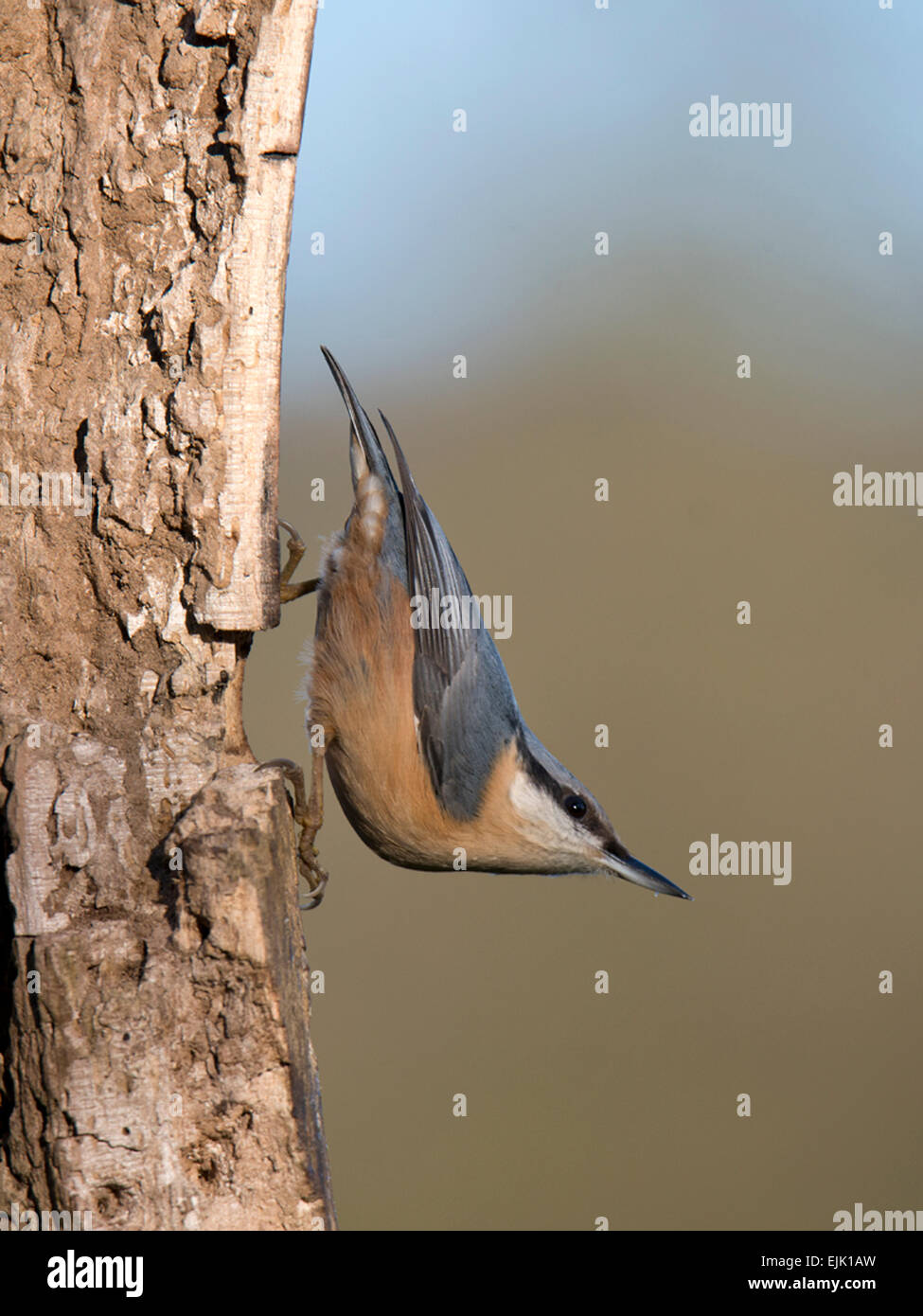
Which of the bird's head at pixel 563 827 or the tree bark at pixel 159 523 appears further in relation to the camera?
the bird's head at pixel 563 827

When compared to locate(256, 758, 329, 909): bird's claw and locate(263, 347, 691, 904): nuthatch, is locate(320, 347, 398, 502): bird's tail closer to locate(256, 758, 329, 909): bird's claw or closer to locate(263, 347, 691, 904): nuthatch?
locate(263, 347, 691, 904): nuthatch

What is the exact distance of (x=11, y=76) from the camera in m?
2.16

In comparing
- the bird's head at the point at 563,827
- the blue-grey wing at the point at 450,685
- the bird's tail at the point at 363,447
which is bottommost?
the bird's head at the point at 563,827

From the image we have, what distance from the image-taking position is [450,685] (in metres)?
3.07

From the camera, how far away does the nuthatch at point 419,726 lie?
301 centimetres

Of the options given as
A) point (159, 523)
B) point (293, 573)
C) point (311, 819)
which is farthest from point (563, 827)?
point (159, 523)

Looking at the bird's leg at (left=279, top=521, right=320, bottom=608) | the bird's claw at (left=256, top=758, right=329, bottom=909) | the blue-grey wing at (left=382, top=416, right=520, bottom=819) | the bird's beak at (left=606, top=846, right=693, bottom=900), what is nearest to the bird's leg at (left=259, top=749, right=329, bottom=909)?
the bird's claw at (left=256, top=758, right=329, bottom=909)

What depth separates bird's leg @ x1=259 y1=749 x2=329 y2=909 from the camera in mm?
2781

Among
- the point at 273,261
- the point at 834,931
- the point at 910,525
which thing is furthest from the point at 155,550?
the point at 910,525

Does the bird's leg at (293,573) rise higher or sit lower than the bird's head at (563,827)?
higher

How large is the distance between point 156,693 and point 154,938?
1.60 feet

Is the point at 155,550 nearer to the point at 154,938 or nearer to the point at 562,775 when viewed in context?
the point at 154,938

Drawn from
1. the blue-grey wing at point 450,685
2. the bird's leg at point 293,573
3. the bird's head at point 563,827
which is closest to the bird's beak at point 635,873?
the bird's head at point 563,827

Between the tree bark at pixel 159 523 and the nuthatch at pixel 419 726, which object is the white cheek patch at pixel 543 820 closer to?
the nuthatch at pixel 419 726
